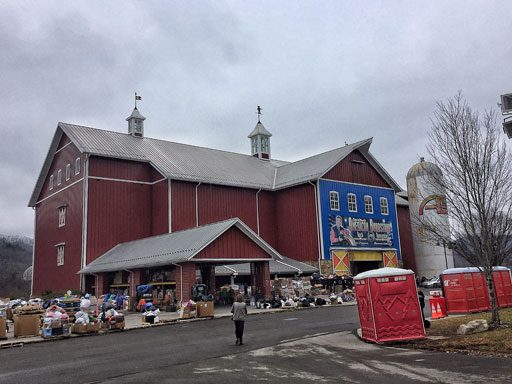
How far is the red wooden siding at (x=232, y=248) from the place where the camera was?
24.1 m

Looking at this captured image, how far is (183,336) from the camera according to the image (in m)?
15.5

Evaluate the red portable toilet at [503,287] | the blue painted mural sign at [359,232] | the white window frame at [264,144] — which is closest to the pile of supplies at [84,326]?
the red portable toilet at [503,287]

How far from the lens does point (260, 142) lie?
4669 centimetres

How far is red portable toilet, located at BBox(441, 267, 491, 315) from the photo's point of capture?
757 inches

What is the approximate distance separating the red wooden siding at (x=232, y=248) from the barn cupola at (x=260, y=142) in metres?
21.0

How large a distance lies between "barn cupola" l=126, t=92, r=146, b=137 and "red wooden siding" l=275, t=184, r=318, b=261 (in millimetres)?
11959

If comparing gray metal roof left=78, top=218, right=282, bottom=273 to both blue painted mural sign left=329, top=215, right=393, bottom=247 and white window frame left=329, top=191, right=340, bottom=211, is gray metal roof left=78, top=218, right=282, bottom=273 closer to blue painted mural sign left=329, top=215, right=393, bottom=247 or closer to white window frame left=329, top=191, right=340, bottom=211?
blue painted mural sign left=329, top=215, right=393, bottom=247

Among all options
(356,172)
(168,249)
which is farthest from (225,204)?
(168,249)

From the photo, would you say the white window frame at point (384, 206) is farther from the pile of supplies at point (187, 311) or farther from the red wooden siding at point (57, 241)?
the pile of supplies at point (187, 311)

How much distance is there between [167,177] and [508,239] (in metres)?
22.8

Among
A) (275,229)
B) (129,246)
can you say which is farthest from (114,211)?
(275,229)

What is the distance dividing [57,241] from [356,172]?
22936 millimetres


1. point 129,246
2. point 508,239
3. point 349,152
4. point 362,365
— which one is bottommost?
point 362,365

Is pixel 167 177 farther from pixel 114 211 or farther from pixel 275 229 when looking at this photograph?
pixel 275 229
